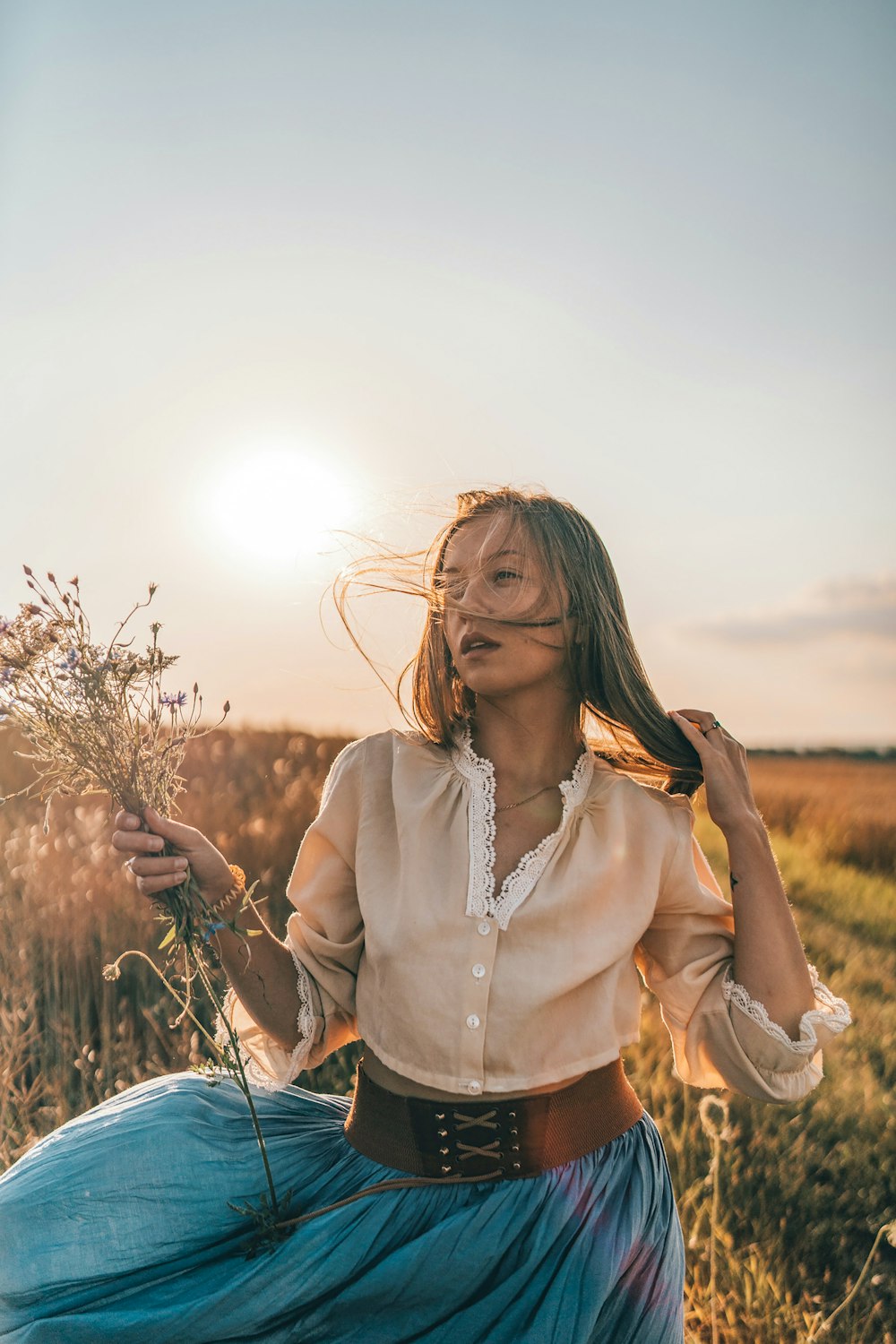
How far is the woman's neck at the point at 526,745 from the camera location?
2.49 m

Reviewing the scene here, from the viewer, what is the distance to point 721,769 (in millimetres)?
2326

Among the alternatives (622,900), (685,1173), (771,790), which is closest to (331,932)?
(622,900)

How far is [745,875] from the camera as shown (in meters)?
2.28

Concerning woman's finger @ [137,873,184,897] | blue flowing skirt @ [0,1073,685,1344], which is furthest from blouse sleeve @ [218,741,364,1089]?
woman's finger @ [137,873,184,897]

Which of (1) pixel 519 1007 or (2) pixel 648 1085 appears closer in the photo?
(1) pixel 519 1007

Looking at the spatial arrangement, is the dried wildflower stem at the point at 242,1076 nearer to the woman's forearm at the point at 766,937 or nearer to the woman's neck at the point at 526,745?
the woman's neck at the point at 526,745

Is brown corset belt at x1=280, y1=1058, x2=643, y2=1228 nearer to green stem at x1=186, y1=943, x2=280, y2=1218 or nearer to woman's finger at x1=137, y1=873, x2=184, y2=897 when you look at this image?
green stem at x1=186, y1=943, x2=280, y2=1218

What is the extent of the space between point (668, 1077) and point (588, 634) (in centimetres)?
219

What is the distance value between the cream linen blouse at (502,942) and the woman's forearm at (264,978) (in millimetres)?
32

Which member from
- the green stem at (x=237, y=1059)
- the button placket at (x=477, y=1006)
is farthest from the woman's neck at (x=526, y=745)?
the green stem at (x=237, y=1059)

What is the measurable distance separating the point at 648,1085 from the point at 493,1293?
6.30 ft

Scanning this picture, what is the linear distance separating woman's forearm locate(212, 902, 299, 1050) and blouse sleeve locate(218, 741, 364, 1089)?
3 centimetres

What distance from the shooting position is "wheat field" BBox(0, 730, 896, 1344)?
300 centimetres

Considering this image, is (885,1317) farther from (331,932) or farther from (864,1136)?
(331,932)
